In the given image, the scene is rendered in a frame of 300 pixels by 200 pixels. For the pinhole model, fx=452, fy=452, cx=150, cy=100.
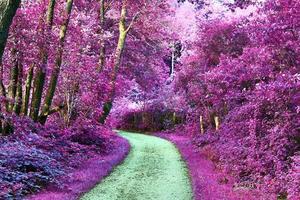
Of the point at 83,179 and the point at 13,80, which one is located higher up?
the point at 13,80

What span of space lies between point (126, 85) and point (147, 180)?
16.7m

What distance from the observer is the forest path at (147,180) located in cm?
1206

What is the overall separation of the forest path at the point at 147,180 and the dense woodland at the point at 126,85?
145cm

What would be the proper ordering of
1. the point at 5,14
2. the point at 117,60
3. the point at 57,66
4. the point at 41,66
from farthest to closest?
the point at 117,60 → the point at 57,66 → the point at 41,66 → the point at 5,14

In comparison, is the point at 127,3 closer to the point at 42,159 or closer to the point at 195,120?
the point at 195,120

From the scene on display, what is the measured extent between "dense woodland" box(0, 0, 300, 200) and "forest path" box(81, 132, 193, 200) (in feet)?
4.77

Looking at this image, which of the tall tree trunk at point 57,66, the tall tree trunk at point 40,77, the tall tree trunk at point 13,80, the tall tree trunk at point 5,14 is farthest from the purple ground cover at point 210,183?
the tall tree trunk at point 13,80

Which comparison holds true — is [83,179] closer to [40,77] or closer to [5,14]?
[40,77]

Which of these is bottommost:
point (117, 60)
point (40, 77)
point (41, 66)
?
point (40, 77)

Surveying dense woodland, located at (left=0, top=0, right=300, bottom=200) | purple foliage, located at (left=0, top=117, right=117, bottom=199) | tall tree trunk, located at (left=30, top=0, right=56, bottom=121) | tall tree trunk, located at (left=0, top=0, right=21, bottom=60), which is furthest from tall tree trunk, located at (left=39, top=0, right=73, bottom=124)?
tall tree trunk, located at (left=0, top=0, right=21, bottom=60)

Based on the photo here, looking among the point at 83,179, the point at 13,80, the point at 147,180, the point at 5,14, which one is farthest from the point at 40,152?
the point at 5,14

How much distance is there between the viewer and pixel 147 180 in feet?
47.2

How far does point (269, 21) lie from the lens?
13453 mm

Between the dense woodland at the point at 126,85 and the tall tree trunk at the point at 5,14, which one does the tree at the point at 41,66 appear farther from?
the tall tree trunk at the point at 5,14
